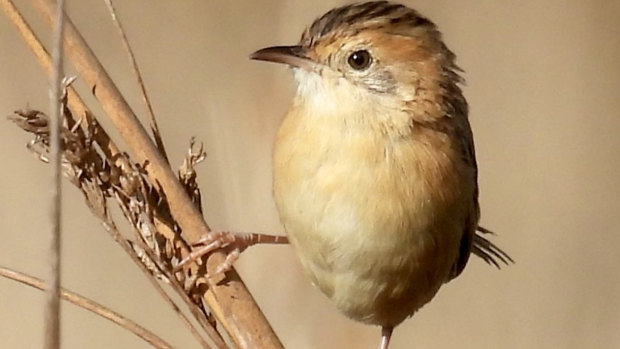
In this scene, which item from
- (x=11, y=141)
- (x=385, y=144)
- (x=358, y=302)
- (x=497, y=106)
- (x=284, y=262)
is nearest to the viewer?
(x=385, y=144)

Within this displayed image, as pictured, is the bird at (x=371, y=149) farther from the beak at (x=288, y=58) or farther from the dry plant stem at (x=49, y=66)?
the dry plant stem at (x=49, y=66)

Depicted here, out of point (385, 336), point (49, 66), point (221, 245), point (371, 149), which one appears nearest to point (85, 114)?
point (49, 66)

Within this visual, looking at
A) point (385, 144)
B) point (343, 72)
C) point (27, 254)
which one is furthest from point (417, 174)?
point (27, 254)

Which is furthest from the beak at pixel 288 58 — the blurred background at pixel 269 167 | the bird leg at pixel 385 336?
the bird leg at pixel 385 336

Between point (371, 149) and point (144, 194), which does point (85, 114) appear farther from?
point (371, 149)

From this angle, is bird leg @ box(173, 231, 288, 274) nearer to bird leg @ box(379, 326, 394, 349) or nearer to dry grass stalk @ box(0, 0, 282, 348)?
dry grass stalk @ box(0, 0, 282, 348)

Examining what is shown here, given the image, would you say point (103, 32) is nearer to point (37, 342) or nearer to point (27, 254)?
point (27, 254)
